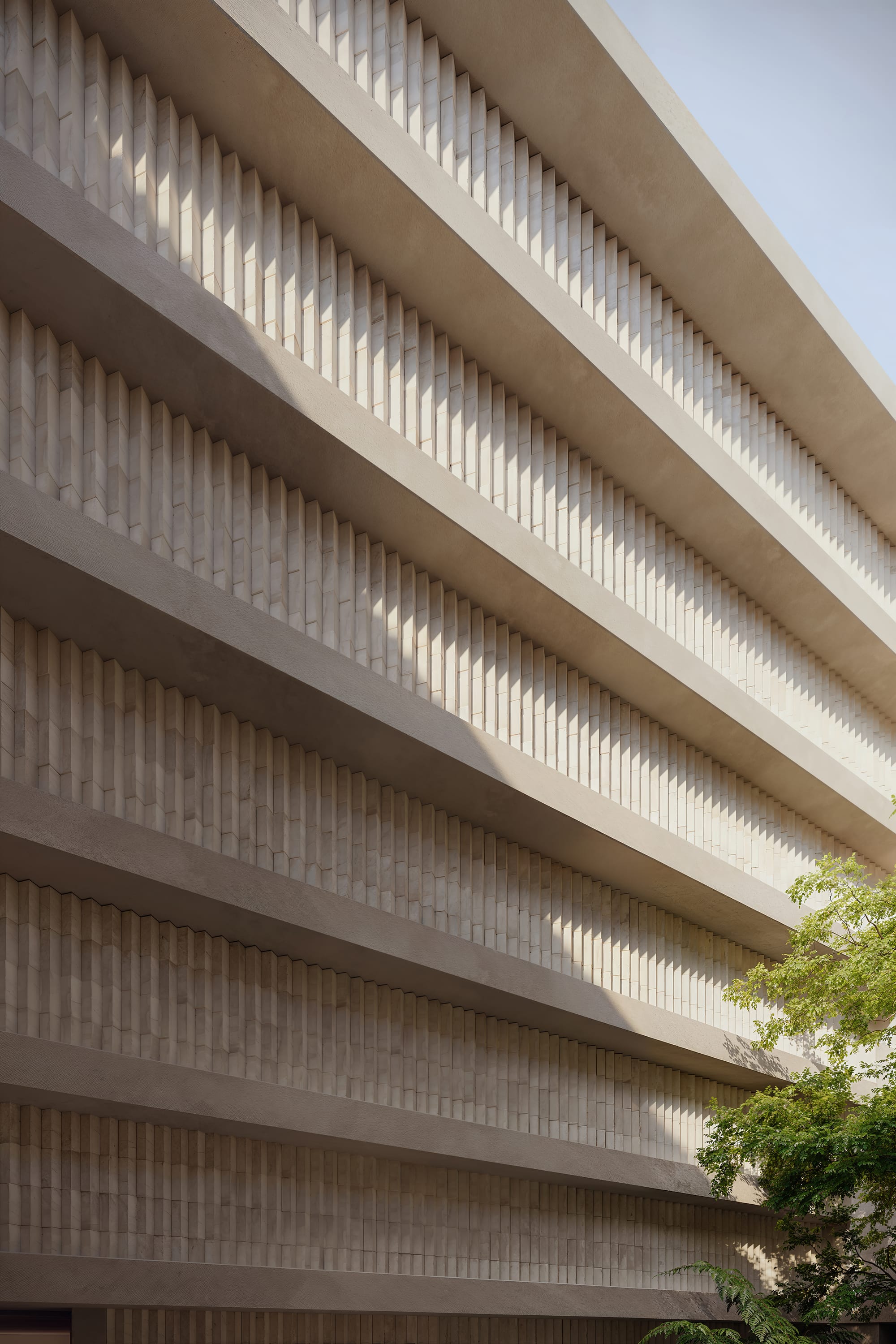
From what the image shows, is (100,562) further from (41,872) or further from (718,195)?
(718,195)

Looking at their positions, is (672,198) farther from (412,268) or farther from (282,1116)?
(282,1116)

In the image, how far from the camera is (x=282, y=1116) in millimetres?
9508

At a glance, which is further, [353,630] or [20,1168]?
[353,630]

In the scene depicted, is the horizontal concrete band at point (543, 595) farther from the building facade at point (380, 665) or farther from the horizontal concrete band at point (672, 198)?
the horizontal concrete band at point (672, 198)

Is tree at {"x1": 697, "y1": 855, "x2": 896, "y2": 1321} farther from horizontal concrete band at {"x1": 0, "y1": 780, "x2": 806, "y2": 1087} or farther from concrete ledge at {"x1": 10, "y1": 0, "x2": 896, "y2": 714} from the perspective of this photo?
concrete ledge at {"x1": 10, "y1": 0, "x2": 896, "y2": 714}

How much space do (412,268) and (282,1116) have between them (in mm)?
7519

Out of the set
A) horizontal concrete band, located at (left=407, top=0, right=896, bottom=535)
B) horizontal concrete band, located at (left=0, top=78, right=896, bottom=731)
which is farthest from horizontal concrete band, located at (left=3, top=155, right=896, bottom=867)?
horizontal concrete band, located at (left=407, top=0, right=896, bottom=535)

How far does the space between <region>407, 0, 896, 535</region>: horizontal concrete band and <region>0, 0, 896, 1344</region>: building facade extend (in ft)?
0.20

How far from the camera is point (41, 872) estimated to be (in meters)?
8.19

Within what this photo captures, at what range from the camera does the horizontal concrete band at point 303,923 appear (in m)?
8.01

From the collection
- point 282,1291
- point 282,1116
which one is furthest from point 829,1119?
point 282,1116

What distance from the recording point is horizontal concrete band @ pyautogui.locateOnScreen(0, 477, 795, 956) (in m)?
8.02

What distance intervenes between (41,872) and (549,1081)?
7.04 m

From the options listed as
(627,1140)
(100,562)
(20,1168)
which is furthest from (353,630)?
(627,1140)
